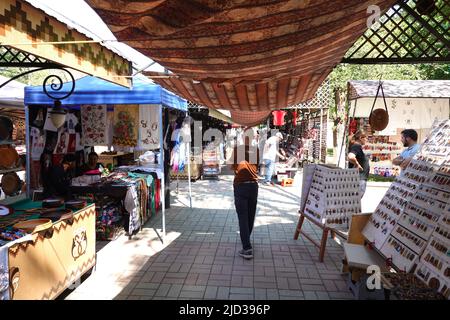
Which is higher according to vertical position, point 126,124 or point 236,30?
point 236,30

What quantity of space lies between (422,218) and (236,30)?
2.48 metres

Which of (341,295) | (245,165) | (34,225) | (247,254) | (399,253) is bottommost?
(341,295)

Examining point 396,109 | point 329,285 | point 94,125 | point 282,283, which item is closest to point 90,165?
point 94,125

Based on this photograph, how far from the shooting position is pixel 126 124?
629 centimetres

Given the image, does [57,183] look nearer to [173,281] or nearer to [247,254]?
[173,281]

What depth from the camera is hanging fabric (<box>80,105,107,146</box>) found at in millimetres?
6293

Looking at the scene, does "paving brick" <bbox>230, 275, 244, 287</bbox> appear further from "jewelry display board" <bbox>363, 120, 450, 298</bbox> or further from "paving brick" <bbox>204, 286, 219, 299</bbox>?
"jewelry display board" <bbox>363, 120, 450, 298</bbox>

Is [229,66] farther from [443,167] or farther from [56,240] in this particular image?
[56,240]

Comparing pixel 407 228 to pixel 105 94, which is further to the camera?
pixel 105 94

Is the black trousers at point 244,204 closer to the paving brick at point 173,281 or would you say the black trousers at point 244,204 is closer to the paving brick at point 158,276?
the paving brick at point 173,281

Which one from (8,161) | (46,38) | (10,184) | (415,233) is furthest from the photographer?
(10,184)

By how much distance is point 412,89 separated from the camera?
967 cm
